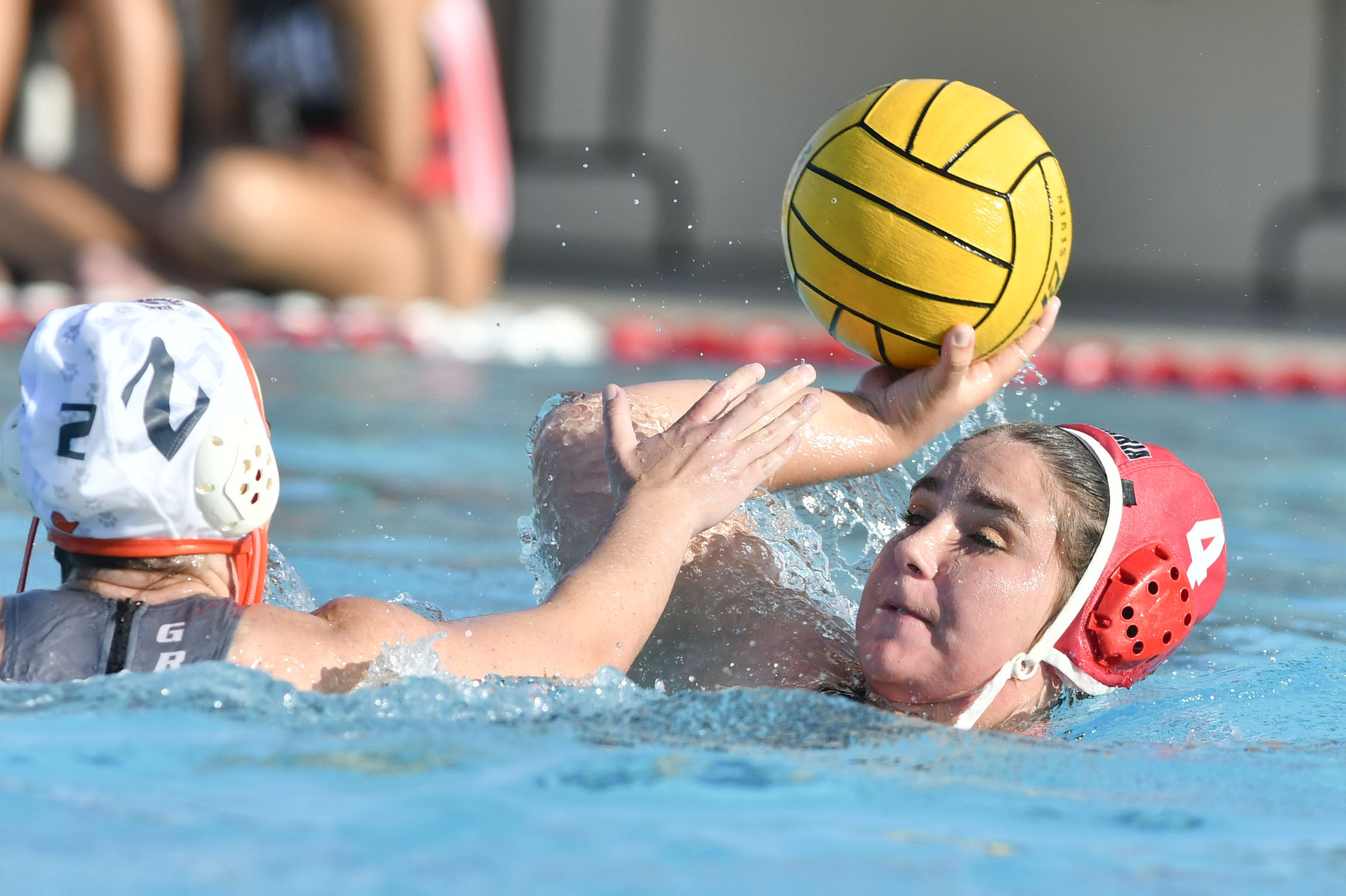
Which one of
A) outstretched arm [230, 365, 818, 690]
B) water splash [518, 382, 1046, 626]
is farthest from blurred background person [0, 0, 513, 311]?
outstretched arm [230, 365, 818, 690]

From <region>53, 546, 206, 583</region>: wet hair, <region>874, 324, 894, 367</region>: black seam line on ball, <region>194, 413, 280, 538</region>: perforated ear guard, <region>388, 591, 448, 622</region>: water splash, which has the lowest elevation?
<region>388, 591, 448, 622</region>: water splash

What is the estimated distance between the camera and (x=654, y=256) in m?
11.1

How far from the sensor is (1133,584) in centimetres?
238

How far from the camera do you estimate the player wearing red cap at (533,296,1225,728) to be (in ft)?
7.58

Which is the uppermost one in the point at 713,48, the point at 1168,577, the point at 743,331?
the point at 713,48

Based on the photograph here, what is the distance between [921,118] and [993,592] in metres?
0.86

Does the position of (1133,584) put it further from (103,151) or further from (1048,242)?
(103,151)

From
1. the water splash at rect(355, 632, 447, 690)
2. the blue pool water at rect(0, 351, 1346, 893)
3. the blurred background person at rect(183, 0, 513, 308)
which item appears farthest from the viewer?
the blurred background person at rect(183, 0, 513, 308)

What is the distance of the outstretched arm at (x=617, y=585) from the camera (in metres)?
2.06

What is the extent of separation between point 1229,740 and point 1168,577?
1.00 ft

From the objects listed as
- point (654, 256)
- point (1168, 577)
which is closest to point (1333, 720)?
point (1168, 577)

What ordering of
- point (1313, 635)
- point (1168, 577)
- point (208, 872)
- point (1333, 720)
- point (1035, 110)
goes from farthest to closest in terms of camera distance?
point (1035, 110) → point (1313, 635) → point (1333, 720) → point (1168, 577) → point (208, 872)

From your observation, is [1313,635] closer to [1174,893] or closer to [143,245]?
[1174,893]

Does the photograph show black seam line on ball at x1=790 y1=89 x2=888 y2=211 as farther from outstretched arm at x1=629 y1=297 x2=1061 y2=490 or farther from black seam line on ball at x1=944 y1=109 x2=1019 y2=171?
outstretched arm at x1=629 y1=297 x2=1061 y2=490
